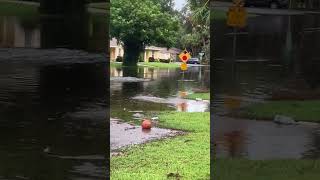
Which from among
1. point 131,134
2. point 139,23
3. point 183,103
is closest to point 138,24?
point 139,23

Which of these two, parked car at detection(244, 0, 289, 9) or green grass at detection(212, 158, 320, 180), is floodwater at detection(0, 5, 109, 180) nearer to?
green grass at detection(212, 158, 320, 180)

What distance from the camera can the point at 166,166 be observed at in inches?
274

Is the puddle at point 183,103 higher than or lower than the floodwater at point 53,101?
lower

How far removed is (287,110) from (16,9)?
8.42 feet

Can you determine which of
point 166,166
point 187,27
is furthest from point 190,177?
point 187,27

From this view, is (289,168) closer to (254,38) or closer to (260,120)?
(260,120)

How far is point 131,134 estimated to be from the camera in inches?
382

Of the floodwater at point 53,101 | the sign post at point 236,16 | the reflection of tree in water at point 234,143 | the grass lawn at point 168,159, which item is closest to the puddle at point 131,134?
the grass lawn at point 168,159

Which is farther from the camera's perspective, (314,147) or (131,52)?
(131,52)

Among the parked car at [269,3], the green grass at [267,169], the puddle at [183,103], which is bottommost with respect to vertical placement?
the puddle at [183,103]

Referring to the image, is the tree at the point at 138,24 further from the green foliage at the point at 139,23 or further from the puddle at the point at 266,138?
the puddle at the point at 266,138

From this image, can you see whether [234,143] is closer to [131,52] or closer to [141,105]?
[141,105]

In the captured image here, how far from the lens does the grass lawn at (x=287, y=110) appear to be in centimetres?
474

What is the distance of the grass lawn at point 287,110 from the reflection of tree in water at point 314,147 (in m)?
0.12
